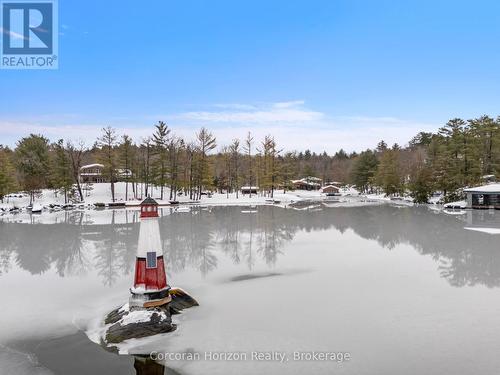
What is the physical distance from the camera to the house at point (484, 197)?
4326 cm

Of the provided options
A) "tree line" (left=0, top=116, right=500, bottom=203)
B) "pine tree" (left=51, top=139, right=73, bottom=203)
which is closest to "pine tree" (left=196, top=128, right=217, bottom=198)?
"tree line" (left=0, top=116, right=500, bottom=203)

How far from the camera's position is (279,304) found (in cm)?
1012

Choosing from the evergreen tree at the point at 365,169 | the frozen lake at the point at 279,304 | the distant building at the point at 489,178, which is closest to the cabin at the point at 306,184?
the evergreen tree at the point at 365,169

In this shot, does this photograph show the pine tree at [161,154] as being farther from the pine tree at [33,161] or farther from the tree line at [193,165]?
the pine tree at [33,161]

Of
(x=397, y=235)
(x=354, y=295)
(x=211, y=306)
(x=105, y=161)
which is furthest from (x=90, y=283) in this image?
(x=105, y=161)

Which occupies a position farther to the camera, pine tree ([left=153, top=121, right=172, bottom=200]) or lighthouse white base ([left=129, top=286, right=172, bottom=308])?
pine tree ([left=153, top=121, right=172, bottom=200])

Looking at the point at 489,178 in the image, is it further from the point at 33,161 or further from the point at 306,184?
the point at 306,184

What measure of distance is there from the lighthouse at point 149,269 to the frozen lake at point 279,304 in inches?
32.1

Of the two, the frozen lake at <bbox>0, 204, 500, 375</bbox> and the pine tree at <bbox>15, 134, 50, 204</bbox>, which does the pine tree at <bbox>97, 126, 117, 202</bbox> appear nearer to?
the pine tree at <bbox>15, 134, 50, 204</bbox>

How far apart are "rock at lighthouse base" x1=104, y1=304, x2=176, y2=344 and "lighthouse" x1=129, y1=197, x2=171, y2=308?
0.74 feet

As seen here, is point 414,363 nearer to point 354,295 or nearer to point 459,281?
point 354,295

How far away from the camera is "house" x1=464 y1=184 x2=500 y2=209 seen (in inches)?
1703

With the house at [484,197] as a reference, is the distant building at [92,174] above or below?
above

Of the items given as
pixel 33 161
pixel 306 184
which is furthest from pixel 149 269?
pixel 306 184
